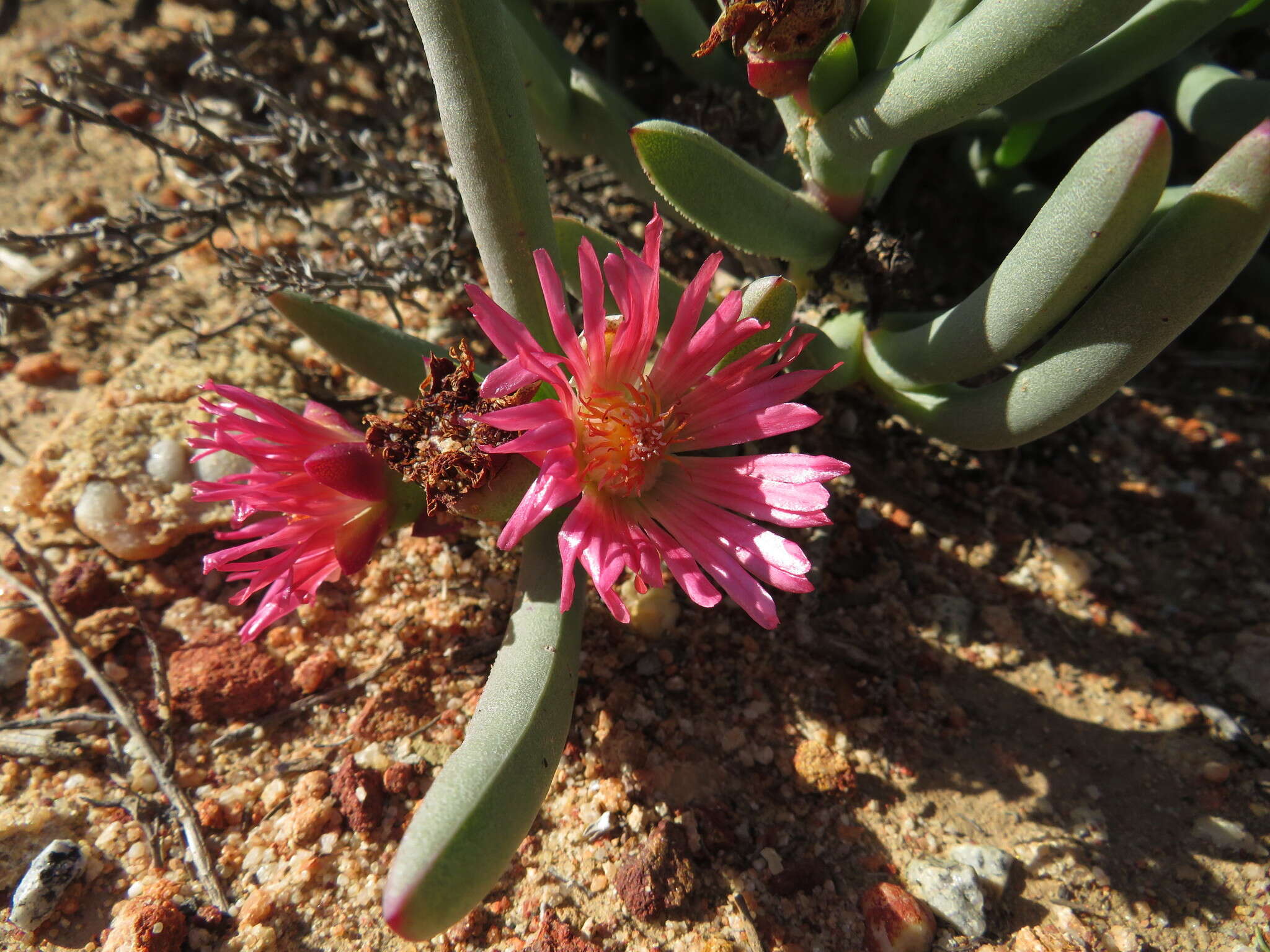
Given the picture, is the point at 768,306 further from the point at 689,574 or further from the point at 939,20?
the point at 939,20

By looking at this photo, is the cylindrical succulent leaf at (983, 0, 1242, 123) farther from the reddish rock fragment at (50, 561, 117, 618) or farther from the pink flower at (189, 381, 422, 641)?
the reddish rock fragment at (50, 561, 117, 618)

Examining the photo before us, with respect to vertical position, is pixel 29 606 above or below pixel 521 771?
above

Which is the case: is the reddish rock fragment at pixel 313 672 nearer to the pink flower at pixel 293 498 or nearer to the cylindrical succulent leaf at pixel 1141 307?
the pink flower at pixel 293 498

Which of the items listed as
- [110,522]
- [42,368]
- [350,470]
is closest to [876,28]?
[350,470]

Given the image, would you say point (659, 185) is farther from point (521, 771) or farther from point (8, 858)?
point (8, 858)

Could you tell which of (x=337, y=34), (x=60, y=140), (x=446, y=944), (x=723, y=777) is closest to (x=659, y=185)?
(x=723, y=777)

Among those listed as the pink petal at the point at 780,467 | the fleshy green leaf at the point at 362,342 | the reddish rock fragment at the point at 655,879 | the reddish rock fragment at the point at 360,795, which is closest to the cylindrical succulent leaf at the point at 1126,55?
the pink petal at the point at 780,467
